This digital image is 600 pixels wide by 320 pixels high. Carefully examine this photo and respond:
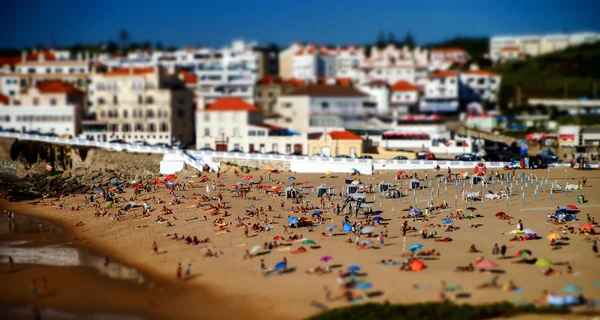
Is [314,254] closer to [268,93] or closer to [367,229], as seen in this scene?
[367,229]

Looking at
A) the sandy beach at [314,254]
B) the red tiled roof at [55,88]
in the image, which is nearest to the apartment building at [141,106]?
the red tiled roof at [55,88]

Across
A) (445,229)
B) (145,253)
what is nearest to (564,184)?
(445,229)

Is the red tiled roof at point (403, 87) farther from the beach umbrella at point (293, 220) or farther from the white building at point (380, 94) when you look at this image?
the beach umbrella at point (293, 220)

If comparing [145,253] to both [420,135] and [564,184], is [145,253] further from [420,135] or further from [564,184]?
[420,135]

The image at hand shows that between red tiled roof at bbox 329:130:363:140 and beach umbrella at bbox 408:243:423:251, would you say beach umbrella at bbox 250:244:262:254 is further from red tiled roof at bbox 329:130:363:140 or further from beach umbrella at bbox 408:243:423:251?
red tiled roof at bbox 329:130:363:140

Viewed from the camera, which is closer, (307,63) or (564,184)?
(564,184)
